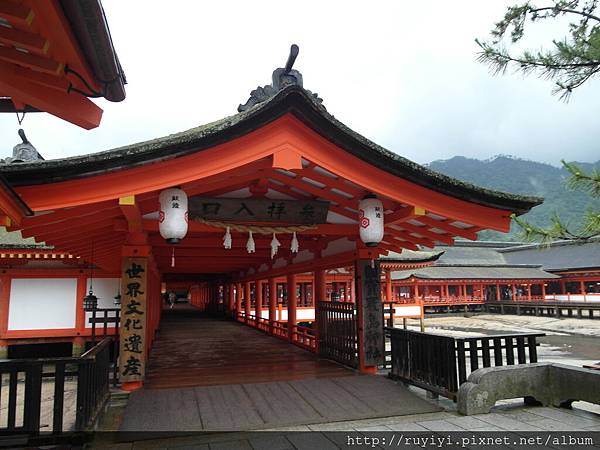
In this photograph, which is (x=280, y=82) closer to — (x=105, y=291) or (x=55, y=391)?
(x=55, y=391)

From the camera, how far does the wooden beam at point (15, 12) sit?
8.20 ft

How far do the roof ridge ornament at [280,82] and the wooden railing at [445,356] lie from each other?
410cm

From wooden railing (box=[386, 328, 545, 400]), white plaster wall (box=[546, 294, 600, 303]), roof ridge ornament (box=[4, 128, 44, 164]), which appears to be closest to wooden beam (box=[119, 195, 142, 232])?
wooden railing (box=[386, 328, 545, 400])

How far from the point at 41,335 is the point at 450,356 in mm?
13454

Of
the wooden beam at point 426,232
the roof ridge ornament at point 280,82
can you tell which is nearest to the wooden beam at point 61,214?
the roof ridge ornament at point 280,82

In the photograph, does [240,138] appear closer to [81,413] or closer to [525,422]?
[81,413]

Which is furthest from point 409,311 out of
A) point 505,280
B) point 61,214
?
point 61,214

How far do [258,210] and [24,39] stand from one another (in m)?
4.33

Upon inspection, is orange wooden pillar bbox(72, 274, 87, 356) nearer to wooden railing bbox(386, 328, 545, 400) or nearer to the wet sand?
wooden railing bbox(386, 328, 545, 400)

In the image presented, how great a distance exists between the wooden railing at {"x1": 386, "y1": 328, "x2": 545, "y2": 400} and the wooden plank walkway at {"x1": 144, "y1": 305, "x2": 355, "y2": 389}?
4.23 feet

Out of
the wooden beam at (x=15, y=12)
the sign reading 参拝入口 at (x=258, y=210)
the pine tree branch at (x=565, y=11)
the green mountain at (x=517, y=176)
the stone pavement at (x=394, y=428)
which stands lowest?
the stone pavement at (x=394, y=428)

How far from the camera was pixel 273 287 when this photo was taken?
50.0 ft

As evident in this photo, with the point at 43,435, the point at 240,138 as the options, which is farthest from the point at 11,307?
the point at 240,138

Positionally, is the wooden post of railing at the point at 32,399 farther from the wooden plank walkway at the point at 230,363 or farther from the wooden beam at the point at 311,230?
the wooden beam at the point at 311,230
